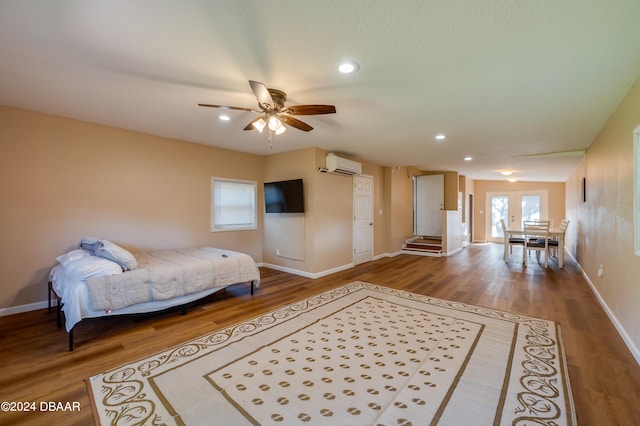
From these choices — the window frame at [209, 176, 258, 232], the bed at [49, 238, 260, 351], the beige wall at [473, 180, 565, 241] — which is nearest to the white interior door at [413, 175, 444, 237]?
the beige wall at [473, 180, 565, 241]

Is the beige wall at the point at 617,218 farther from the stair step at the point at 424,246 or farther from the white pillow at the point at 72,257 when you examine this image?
Result: the white pillow at the point at 72,257

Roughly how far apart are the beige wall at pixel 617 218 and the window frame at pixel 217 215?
5541mm

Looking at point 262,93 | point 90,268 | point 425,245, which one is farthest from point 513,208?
point 90,268

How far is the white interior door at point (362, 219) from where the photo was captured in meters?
6.27

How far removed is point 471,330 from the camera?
113 inches

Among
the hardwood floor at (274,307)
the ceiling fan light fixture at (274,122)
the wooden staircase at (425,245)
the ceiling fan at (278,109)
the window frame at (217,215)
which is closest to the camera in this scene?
the hardwood floor at (274,307)

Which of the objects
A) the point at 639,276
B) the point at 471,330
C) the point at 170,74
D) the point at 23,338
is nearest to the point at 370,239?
the point at 471,330

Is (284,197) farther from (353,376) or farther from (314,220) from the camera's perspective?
(353,376)

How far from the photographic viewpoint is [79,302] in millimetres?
2529

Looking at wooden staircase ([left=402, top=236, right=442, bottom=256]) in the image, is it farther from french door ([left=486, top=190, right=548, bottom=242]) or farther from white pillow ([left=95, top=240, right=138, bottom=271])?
white pillow ([left=95, top=240, right=138, bottom=271])

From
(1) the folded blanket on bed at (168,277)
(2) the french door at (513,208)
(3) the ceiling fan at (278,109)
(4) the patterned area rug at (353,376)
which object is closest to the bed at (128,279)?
(1) the folded blanket on bed at (168,277)

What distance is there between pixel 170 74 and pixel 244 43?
3.01 ft

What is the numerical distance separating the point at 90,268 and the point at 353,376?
9.00 ft

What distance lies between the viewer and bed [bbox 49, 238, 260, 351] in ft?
8.57
